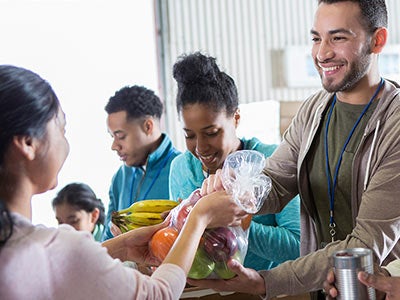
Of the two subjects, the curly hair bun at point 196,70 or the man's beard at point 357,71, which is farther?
the curly hair bun at point 196,70

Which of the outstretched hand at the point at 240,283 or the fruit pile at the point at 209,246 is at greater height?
the fruit pile at the point at 209,246

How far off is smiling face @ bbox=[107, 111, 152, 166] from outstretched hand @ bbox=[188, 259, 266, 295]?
132cm

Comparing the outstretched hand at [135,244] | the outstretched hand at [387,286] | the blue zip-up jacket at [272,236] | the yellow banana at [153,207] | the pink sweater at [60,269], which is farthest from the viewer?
the blue zip-up jacket at [272,236]

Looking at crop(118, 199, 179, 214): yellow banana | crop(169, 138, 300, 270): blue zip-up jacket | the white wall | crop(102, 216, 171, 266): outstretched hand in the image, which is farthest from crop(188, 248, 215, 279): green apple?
the white wall

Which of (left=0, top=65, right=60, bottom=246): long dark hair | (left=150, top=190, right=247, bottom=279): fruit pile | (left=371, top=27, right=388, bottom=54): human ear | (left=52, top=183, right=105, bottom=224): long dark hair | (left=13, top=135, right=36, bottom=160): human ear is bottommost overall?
(left=52, top=183, right=105, bottom=224): long dark hair

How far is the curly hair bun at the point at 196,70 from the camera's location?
6.38 feet

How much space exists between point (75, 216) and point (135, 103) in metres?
0.68

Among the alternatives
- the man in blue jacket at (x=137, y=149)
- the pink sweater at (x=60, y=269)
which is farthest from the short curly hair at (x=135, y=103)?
the pink sweater at (x=60, y=269)

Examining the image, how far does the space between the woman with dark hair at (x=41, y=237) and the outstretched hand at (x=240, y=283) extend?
0.69ft

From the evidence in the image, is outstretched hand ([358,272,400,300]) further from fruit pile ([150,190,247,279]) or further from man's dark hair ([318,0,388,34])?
man's dark hair ([318,0,388,34])

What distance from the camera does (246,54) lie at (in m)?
4.76

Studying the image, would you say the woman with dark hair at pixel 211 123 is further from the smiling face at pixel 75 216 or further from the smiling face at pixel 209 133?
the smiling face at pixel 75 216

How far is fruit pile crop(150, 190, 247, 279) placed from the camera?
4.46 ft

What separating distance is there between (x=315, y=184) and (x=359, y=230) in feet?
0.80
